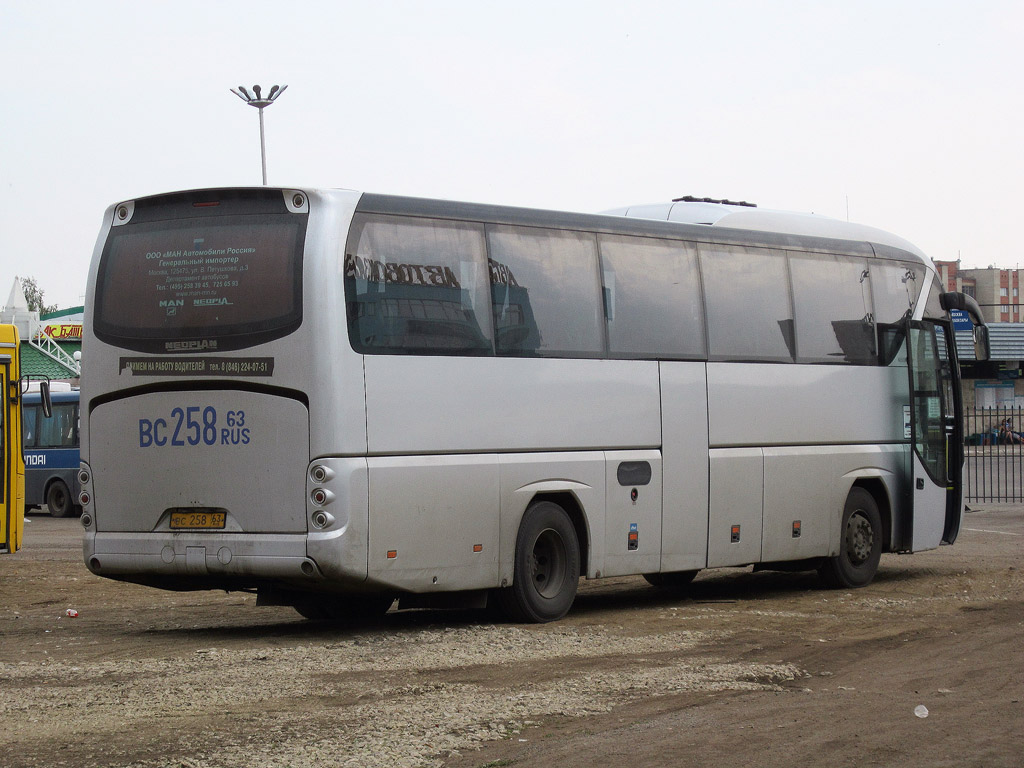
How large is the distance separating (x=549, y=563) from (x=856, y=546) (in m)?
4.67

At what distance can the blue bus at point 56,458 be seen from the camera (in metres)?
34.2

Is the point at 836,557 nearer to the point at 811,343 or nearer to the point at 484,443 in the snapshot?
the point at 811,343

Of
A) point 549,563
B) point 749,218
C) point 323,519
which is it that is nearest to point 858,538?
point 749,218

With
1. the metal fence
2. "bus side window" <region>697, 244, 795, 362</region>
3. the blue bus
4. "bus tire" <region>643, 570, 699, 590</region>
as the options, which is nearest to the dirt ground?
"bus tire" <region>643, 570, 699, 590</region>

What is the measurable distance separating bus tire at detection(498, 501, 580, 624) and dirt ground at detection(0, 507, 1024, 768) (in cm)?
Answer: 26

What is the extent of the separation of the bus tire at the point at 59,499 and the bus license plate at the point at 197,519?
24346mm

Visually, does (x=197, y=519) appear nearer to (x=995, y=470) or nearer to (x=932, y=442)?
(x=932, y=442)

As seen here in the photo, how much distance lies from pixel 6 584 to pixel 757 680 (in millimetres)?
11069

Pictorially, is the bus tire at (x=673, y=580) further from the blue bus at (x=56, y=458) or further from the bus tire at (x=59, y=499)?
the bus tire at (x=59, y=499)

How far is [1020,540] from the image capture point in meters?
21.6

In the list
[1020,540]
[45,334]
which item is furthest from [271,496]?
[45,334]

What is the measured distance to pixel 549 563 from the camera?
12.6m

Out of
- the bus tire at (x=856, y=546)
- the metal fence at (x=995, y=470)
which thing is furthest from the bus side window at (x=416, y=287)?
the metal fence at (x=995, y=470)

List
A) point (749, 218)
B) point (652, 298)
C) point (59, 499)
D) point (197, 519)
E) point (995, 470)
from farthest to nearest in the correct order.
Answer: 1. point (995, 470)
2. point (59, 499)
3. point (749, 218)
4. point (652, 298)
5. point (197, 519)
